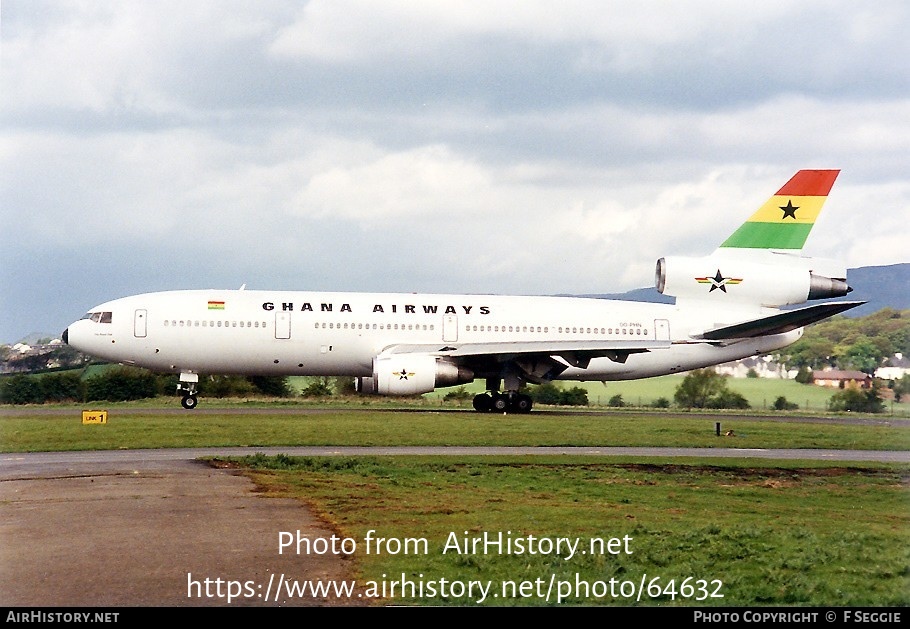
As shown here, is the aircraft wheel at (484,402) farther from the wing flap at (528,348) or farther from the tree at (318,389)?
the tree at (318,389)

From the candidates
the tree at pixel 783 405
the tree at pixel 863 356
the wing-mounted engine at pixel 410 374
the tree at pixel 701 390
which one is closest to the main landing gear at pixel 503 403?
the wing-mounted engine at pixel 410 374

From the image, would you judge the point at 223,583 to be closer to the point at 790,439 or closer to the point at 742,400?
the point at 790,439

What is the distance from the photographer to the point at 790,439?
30.7m

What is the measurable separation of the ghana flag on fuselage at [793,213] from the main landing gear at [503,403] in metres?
11.6

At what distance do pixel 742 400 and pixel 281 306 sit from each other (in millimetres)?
22827

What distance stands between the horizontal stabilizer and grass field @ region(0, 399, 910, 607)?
6.62 metres

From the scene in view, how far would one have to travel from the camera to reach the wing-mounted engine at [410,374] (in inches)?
1435

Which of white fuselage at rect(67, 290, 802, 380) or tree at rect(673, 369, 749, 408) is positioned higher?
white fuselage at rect(67, 290, 802, 380)

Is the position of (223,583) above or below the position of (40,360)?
below

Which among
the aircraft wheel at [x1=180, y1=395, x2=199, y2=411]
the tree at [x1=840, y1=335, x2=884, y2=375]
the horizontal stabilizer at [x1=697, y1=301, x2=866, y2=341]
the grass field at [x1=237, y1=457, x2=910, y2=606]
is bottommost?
the grass field at [x1=237, y1=457, x2=910, y2=606]

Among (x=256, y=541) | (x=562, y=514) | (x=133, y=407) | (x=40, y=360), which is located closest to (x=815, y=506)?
(x=562, y=514)

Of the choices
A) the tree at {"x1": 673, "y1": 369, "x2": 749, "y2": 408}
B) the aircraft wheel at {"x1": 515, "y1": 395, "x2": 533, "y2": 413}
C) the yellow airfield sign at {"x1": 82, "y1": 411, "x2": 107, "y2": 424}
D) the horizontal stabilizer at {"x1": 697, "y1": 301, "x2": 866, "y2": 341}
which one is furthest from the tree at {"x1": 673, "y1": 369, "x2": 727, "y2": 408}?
the yellow airfield sign at {"x1": 82, "y1": 411, "x2": 107, "y2": 424}

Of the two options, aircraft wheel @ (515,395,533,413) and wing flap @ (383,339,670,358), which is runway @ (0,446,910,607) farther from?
aircraft wheel @ (515,395,533,413)

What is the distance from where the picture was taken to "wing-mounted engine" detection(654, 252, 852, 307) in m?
42.5
